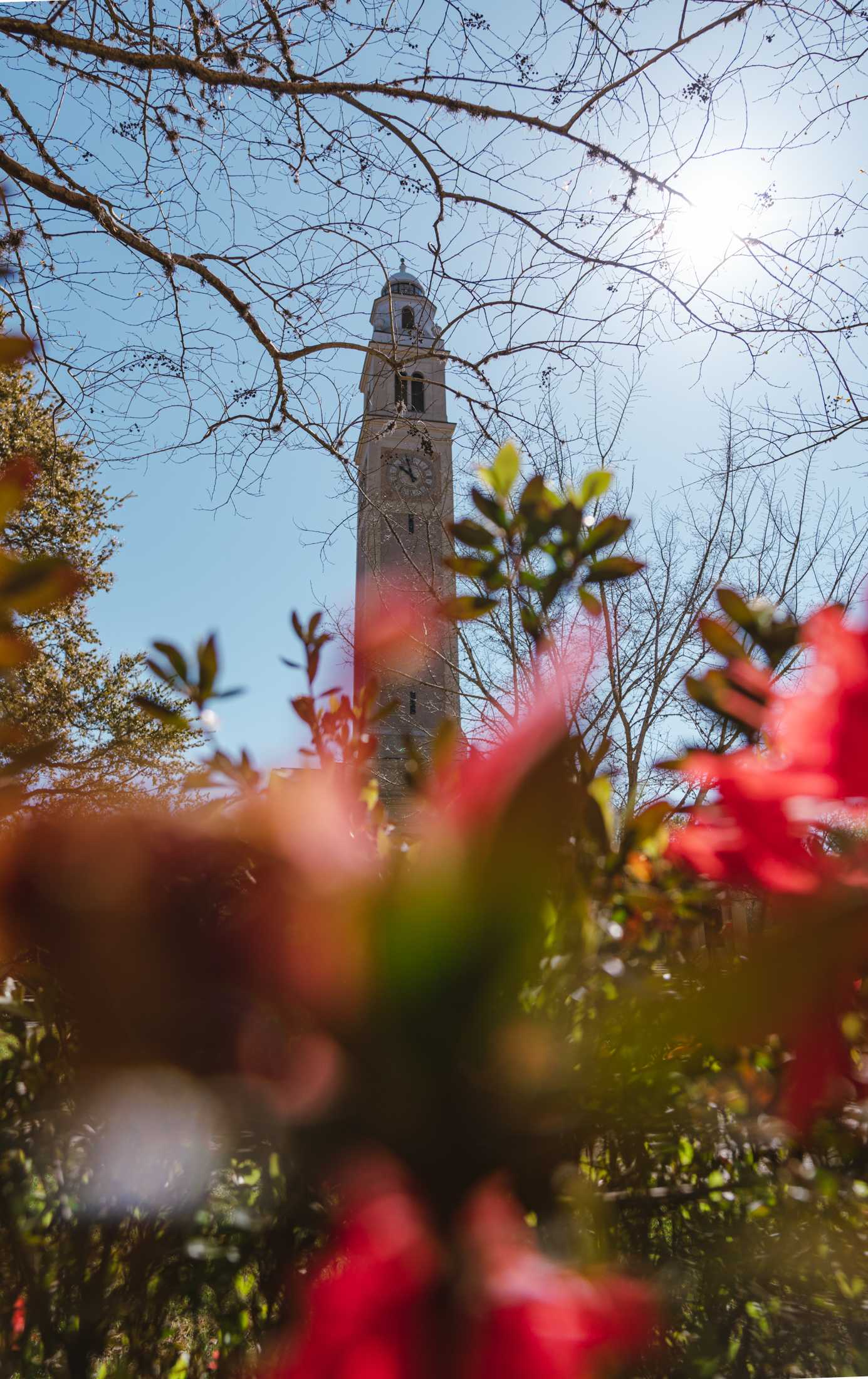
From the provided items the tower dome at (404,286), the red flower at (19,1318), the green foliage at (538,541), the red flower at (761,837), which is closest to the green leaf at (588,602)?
the green foliage at (538,541)

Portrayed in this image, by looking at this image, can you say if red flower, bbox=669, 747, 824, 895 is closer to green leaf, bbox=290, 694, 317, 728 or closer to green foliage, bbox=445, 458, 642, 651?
green foliage, bbox=445, 458, 642, 651

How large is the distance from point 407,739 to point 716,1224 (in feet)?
1.07

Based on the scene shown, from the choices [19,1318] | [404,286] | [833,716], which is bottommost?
[19,1318]

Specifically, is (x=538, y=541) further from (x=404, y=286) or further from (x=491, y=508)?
(x=404, y=286)

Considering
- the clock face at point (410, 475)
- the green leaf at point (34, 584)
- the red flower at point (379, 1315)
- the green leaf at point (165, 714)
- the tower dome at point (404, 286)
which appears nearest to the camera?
→ the red flower at point (379, 1315)

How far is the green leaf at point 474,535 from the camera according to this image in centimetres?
42

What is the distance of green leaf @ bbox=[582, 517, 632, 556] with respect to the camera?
39 centimetres

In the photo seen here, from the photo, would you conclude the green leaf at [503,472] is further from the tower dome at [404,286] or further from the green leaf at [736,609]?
the tower dome at [404,286]

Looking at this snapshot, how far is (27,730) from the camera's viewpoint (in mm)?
451

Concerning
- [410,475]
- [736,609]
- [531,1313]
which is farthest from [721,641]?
[410,475]

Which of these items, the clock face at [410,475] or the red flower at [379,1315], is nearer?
the red flower at [379,1315]

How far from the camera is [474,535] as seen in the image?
16.6 inches

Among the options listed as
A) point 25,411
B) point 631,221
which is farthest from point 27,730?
point 25,411

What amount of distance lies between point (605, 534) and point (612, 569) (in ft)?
0.06
